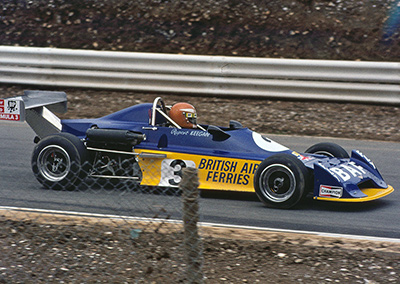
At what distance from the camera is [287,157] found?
6484 millimetres

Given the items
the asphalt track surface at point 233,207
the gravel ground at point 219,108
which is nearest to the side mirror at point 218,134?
the asphalt track surface at point 233,207

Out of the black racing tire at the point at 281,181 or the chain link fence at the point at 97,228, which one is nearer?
the chain link fence at the point at 97,228

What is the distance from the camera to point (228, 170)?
689 cm

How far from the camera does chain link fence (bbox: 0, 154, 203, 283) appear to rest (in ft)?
15.1

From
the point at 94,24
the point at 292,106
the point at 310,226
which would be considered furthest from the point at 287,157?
Answer: the point at 94,24

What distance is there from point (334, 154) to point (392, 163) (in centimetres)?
178

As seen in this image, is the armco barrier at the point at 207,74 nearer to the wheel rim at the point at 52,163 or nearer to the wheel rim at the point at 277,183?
the wheel rim at the point at 52,163

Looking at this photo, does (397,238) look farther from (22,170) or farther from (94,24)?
(94,24)

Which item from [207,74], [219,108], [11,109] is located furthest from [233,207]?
[207,74]

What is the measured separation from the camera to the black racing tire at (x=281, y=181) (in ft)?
20.9

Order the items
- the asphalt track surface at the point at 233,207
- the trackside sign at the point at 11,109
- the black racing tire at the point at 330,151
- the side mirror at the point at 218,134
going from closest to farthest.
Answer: the asphalt track surface at the point at 233,207 → the side mirror at the point at 218,134 → the trackside sign at the point at 11,109 → the black racing tire at the point at 330,151

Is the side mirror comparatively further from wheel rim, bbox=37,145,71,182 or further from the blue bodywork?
wheel rim, bbox=37,145,71,182

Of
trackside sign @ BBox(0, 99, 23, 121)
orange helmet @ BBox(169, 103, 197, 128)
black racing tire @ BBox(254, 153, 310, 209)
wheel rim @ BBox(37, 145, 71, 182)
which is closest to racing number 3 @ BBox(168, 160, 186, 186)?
orange helmet @ BBox(169, 103, 197, 128)

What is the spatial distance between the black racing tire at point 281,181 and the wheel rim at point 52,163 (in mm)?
2520
